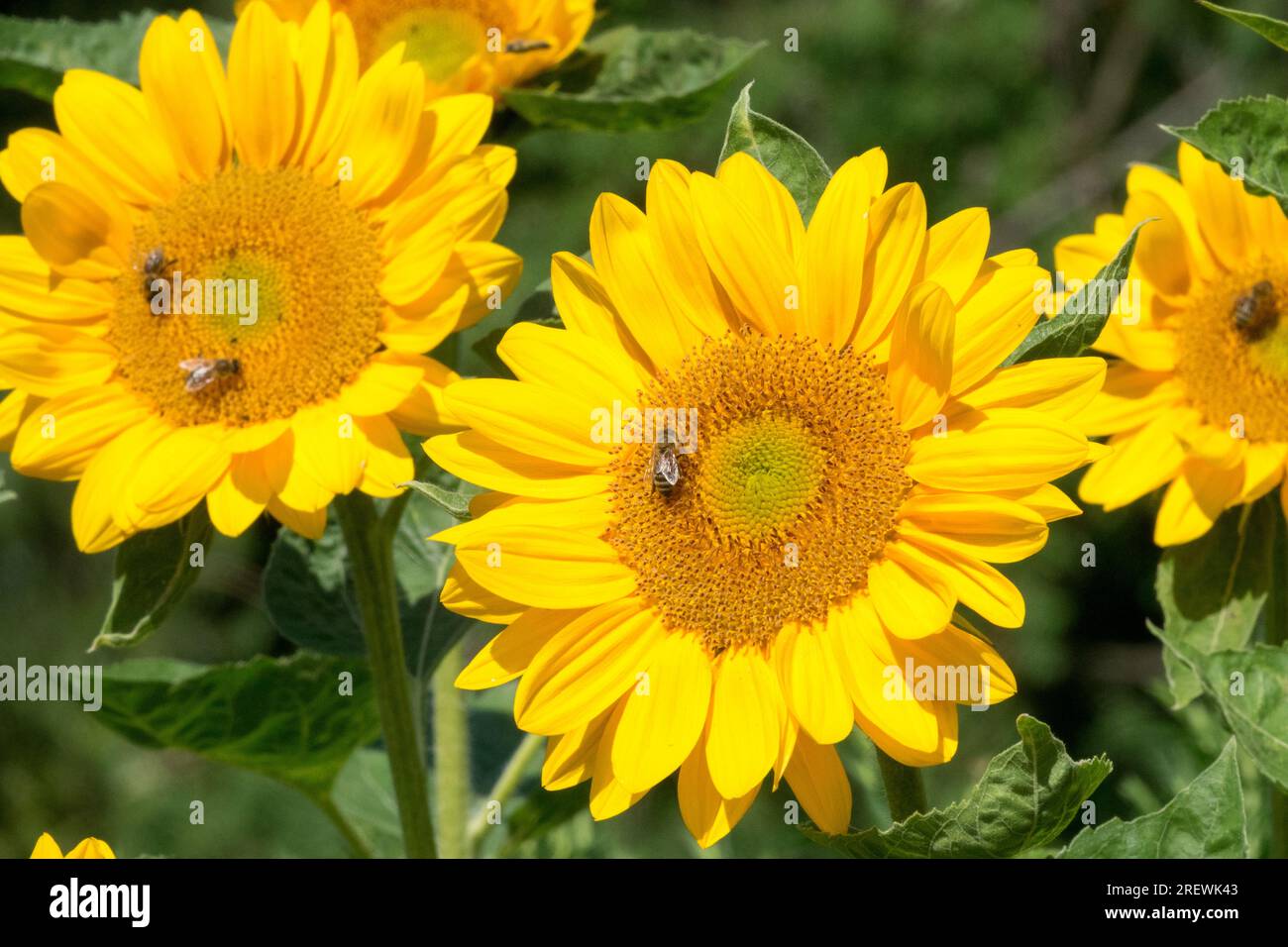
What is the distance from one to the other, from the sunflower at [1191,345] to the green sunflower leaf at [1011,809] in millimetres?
449

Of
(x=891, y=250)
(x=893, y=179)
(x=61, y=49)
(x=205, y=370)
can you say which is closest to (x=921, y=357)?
(x=891, y=250)

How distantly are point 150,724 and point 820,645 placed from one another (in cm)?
76

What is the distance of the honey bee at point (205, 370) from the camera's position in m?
1.53

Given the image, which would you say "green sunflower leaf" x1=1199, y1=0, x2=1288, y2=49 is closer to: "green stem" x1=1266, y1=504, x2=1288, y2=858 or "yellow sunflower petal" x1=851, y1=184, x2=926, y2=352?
"yellow sunflower petal" x1=851, y1=184, x2=926, y2=352

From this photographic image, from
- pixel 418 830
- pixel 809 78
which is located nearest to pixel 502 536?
pixel 418 830

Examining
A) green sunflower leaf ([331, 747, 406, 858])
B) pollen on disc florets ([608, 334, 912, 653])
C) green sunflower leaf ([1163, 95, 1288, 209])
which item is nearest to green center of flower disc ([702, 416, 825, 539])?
pollen on disc florets ([608, 334, 912, 653])

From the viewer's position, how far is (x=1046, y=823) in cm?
121

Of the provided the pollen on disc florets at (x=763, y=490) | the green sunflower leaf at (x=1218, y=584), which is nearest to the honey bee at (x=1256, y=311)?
the green sunflower leaf at (x=1218, y=584)

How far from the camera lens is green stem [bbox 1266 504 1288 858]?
4.82 ft

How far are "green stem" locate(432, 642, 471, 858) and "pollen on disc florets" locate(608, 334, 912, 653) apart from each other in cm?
39

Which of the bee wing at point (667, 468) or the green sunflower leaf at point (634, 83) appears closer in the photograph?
the bee wing at point (667, 468)

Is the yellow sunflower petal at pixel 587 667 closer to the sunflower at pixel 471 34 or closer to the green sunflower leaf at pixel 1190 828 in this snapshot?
the green sunflower leaf at pixel 1190 828

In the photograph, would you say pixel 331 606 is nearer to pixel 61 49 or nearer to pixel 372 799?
pixel 372 799

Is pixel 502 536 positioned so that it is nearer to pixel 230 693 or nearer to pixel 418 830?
pixel 418 830
